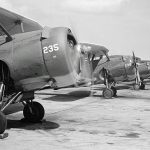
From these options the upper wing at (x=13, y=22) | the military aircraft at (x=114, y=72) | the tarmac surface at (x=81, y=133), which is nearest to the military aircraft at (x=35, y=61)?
the tarmac surface at (x=81, y=133)

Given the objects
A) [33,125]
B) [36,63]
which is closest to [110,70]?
[33,125]

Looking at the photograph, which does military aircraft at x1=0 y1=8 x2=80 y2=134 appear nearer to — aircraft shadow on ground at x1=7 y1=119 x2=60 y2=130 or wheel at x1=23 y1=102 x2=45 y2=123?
aircraft shadow on ground at x1=7 y1=119 x2=60 y2=130

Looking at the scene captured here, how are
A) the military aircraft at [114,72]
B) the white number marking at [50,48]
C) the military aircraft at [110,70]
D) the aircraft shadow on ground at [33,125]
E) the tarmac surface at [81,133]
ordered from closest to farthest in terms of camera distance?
1. the tarmac surface at [81,133]
2. the white number marking at [50,48]
3. the aircraft shadow on ground at [33,125]
4. the military aircraft at [110,70]
5. the military aircraft at [114,72]

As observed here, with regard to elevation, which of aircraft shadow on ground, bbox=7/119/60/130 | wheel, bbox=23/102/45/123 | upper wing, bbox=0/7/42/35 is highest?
upper wing, bbox=0/7/42/35

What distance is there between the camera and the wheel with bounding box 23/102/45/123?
699cm

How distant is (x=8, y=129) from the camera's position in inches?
240

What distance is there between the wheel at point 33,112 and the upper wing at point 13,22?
1876mm

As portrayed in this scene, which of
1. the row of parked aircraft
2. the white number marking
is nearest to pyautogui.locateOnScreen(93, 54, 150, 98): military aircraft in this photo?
the row of parked aircraft

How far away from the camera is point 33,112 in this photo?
7.05 m

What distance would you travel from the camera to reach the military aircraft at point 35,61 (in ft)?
18.3

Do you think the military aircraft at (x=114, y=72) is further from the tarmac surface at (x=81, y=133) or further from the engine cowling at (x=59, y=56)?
the engine cowling at (x=59, y=56)

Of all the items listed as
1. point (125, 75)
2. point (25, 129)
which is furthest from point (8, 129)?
point (125, 75)

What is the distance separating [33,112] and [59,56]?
2097mm

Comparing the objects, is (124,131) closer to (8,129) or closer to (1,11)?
(8,129)
